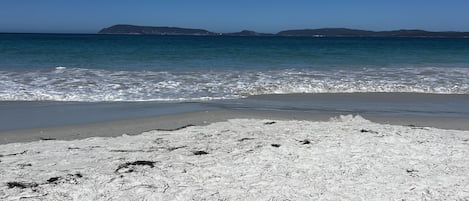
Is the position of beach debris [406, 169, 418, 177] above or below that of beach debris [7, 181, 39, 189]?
above

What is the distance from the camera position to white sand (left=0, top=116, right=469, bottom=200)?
4.93 m

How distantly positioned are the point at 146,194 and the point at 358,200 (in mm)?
2012

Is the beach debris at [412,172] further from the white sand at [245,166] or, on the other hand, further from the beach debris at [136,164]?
the beach debris at [136,164]

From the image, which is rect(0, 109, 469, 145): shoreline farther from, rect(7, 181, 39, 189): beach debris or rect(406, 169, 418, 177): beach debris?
rect(406, 169, 418, 177): beach debris

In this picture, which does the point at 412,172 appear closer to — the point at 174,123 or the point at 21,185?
the point at 21,185

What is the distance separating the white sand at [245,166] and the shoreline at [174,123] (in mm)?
669

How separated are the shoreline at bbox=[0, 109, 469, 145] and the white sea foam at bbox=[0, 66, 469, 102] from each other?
8.06 feet

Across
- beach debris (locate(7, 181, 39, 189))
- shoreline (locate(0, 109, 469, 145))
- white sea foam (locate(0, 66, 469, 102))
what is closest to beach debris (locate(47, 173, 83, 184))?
beach debris (locate(7, 181, 39, 189))

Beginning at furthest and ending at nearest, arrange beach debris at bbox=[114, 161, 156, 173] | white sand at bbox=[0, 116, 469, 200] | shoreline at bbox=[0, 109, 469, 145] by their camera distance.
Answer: shoreline at bbox=[0, 109, 469, 145] < beach debris at bbox=[114, 161, 156, 173] < white sand at bbox=[0, 116, 469, 200]

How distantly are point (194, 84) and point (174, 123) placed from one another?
18.9 feet

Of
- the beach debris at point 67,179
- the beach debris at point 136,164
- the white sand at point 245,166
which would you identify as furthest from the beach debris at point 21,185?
the beach debris at point 136,164

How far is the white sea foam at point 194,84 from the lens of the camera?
12.2 meters

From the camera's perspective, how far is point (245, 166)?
5.73 m

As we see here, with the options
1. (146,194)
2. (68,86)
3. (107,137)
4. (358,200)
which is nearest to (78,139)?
(107,137)
